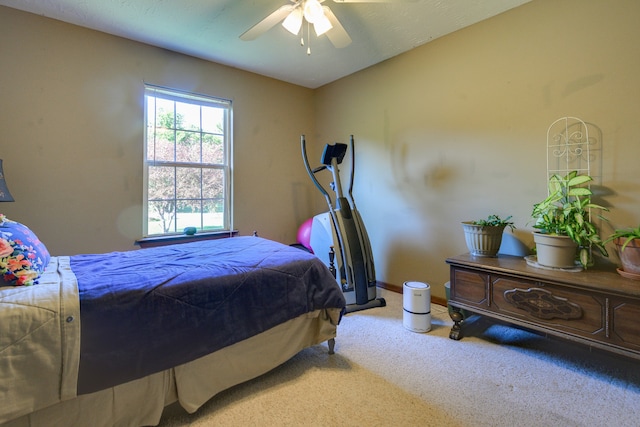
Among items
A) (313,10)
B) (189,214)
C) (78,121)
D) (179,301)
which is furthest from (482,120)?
(78,121)

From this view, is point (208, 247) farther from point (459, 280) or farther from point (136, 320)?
point (459, 280)

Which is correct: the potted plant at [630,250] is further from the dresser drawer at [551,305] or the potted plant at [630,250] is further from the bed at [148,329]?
the bed at [148,329]

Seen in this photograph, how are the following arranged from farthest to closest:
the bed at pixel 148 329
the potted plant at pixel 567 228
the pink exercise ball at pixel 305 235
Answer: the pink exercise ball at pixel 305 235 → the potted plant at pixel 567 228 → the bed at pixel 148 329

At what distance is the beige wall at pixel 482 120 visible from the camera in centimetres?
210

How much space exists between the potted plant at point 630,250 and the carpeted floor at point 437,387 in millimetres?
667

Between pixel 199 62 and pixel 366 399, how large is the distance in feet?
11.7

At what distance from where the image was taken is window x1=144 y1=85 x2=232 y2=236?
3.18 metres

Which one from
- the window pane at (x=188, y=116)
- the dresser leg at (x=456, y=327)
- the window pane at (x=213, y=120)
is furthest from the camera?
the window pane at (x=213, y=120)

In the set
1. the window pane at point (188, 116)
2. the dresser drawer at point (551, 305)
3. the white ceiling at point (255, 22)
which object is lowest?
the dresser drawer at point (551, 305)

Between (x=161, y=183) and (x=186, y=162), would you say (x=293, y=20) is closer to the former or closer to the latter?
(x=186, y=162)

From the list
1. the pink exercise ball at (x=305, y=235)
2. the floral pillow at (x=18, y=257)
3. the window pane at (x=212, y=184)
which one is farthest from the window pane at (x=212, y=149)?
the floral pillow at (x=18, y=257)

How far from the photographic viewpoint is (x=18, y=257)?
1.38 metres

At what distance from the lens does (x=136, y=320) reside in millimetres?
1371

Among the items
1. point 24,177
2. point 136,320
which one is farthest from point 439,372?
point 24,177
